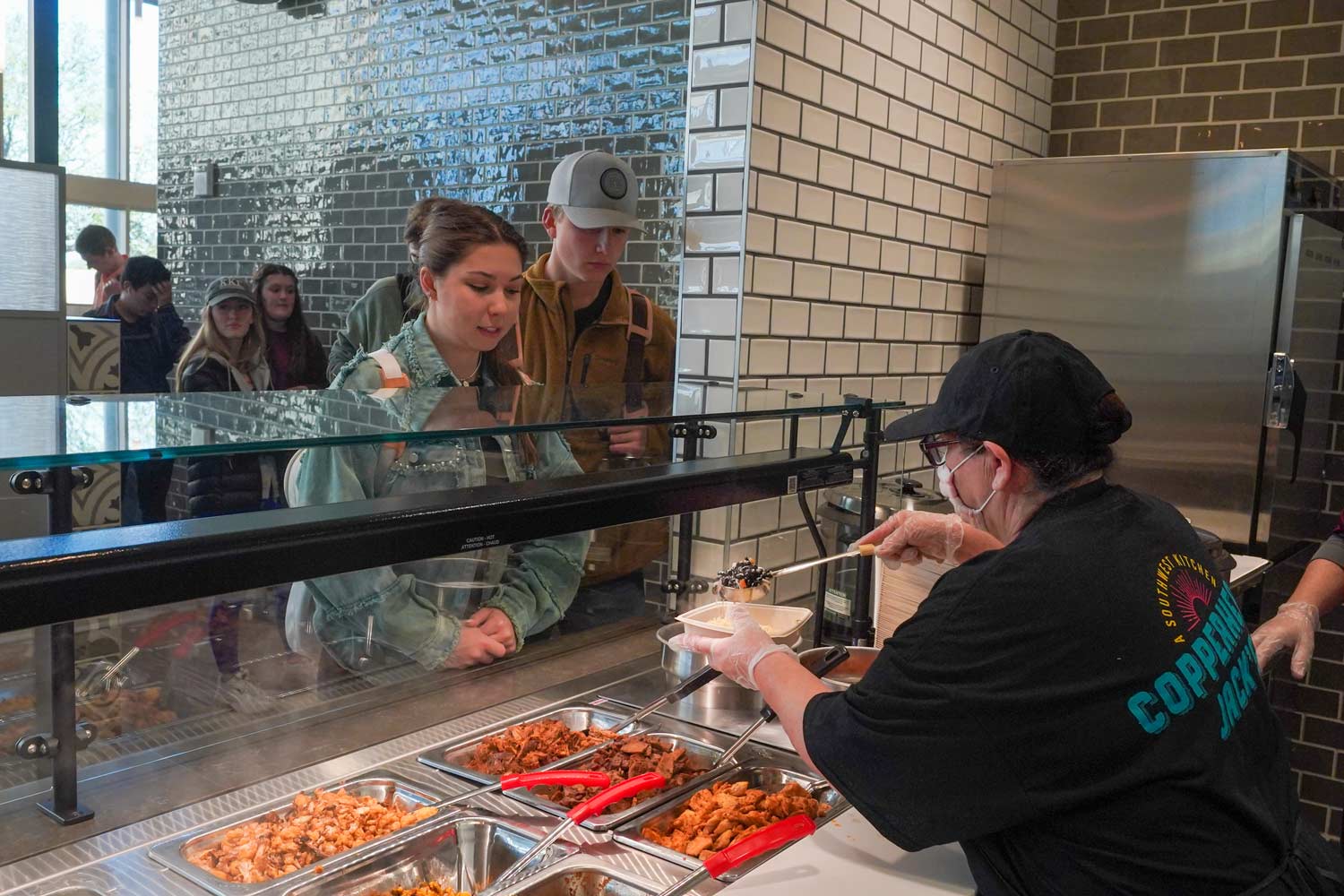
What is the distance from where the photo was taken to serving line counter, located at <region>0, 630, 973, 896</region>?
1.28 meters

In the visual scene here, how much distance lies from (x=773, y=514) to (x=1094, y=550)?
164 centimetres

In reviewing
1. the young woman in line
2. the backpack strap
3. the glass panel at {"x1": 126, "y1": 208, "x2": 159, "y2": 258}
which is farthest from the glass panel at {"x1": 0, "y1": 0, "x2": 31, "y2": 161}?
the backpack strap

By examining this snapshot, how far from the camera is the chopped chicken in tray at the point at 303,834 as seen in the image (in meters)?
1.35

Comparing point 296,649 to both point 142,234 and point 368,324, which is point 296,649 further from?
point 142,234

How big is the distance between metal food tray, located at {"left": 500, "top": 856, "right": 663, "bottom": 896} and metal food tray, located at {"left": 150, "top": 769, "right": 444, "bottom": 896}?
202 millimetres

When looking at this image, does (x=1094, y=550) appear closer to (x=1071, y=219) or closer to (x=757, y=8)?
(x=757, y=8)

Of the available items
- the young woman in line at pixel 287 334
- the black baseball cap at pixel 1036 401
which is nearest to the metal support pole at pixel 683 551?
the black baseball cap at pixel 1036 401

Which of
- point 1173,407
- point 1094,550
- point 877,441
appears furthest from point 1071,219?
point 1094,550

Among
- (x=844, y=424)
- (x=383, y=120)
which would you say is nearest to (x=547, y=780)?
(x=844, y=424)

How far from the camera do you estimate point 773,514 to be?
3.02 metres

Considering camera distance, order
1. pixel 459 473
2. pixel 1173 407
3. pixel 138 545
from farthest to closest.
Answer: pixel 1173 407 < pixel 459 473 < pixel 138 545

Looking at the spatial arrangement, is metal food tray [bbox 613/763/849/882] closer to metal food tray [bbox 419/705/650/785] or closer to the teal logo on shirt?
metal food tray [bbox 419/705/650/785]

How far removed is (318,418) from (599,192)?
1678 mm

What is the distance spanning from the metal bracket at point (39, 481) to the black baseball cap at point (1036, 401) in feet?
3.66
